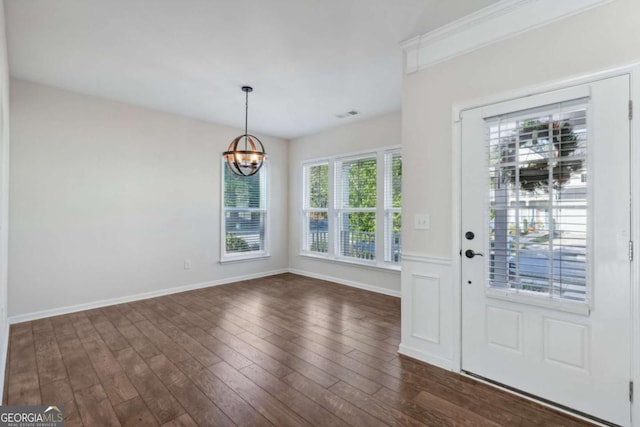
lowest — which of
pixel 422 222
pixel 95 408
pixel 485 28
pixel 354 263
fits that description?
pixel 95 408

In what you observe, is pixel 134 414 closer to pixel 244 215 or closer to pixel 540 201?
pixel 540 201

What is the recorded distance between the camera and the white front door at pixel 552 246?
1.81 metres

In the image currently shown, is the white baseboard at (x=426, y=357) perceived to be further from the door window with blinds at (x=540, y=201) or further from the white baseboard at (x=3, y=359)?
the white baseboard at (x=3, y=359)

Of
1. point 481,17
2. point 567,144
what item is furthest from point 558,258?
point 481,17

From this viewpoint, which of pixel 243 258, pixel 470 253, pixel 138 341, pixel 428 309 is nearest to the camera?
pixel 470 253

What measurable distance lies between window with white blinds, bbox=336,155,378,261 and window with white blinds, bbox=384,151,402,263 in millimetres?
220

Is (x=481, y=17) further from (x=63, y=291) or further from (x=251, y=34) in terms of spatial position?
(x=63, y=291)

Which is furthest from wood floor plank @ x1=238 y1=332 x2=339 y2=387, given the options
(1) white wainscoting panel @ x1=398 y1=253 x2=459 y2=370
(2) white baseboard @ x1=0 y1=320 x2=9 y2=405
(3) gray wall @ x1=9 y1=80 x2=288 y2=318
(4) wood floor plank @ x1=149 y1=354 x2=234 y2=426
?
(3) gray wall @ x1=9 y1=80 x2=288 y2=318

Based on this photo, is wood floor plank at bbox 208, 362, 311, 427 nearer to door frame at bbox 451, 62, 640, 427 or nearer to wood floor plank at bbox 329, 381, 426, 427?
wood floor plank at bbox 329, 381, 426, 427

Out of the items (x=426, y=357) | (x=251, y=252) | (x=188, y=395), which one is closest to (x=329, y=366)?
(x=426, y=357)

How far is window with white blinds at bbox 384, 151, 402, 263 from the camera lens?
4.69m

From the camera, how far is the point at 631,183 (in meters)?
1.76

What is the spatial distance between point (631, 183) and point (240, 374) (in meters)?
2.83

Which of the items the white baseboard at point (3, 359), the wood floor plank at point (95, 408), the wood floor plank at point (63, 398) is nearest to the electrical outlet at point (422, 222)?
the wood floor plank at point (95, 408)
